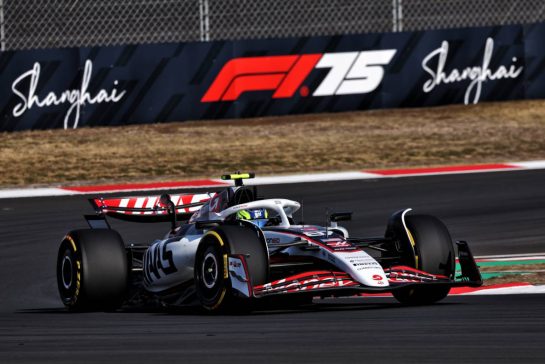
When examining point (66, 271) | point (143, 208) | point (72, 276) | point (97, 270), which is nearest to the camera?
point (97, 270)

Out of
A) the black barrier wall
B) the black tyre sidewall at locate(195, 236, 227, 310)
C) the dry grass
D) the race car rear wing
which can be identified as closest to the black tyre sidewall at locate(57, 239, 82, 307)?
the race car rear wing

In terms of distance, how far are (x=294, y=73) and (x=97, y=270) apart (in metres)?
13.1

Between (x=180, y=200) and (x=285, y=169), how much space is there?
8.89 metres

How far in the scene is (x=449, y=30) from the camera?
915 inches

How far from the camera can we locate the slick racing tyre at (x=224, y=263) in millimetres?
9070

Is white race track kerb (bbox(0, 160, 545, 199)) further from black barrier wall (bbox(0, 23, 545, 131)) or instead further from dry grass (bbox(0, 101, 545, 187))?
black barrier wall (bbox(0, 23, 545, 131))

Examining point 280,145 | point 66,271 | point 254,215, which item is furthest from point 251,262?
point 280,145

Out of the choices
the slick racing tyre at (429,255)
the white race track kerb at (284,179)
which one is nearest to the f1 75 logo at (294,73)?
the white race track kerb at (284,179)

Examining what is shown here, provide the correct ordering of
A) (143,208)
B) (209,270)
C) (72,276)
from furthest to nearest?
(143,208) → (72,276) → (209,270)

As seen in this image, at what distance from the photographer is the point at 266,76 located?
74.4 ft

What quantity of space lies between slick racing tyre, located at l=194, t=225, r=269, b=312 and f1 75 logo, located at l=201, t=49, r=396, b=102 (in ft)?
43.3

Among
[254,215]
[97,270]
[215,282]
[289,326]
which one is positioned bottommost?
[289,326]

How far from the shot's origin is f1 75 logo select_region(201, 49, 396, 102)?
22541 millimetres

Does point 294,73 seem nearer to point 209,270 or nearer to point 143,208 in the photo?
point 143,208
